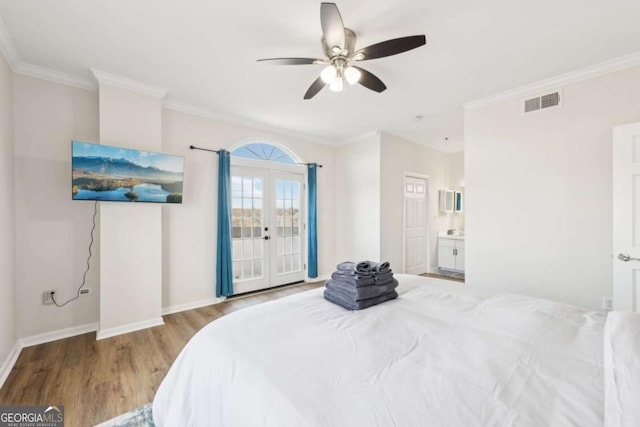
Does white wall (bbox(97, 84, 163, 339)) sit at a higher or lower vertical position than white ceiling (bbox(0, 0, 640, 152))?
lower

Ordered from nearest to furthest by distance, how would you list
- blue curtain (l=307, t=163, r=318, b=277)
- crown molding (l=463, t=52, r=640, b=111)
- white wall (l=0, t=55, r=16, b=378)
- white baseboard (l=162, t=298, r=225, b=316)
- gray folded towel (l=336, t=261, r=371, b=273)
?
gray folded towel (l=336, t=261, r=371, b=273) < white wall (l=0, t=55, r=16, b=378) < crown molding (l=463, t=52, r=640, b=111) < white baseboard (l=162, t=298, r=225, b=316) < blue curtain (l=307, t=163, r=318, b=277)

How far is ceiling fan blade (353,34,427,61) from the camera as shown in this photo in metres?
1.72

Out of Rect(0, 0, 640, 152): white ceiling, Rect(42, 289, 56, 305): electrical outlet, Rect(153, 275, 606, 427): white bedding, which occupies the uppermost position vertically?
Rect(0, 0, 640, 152): white ceiling

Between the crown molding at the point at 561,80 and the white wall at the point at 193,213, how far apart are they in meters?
3.25

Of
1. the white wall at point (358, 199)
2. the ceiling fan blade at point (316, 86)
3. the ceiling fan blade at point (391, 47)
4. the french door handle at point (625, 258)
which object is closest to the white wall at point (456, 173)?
the white wall at point (358, 199)

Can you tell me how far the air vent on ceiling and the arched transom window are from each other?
10.8 feet

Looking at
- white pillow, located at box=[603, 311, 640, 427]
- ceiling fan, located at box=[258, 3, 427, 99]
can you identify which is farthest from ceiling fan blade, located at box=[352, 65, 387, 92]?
white pillow, located at box=[603, 311, 640, 427]

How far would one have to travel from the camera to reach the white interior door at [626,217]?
2.25 metres

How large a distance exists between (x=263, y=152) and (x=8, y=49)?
2.75m

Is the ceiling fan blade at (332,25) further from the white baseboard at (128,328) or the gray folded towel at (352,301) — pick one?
the white baseboard at (128,328)

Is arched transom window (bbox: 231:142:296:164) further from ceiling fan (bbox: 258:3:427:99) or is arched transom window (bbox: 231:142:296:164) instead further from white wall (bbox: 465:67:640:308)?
white wall (bbox: 465:67:640:308)

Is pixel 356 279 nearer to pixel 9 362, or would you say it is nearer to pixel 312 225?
pixel 9 362

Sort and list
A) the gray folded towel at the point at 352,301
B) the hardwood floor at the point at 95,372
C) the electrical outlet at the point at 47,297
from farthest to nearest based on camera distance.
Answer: the electrical outlet at the point at 47,297 → the hardwood floor at the point at 95,372 → the gray folded towel at the point at 352,301

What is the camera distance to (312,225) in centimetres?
479
